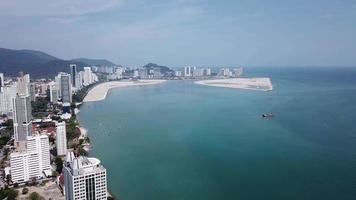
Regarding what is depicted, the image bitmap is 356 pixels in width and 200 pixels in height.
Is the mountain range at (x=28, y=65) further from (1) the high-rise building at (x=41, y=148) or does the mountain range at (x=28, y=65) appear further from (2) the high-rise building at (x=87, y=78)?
(1) the high-rise building at (x=41, y=148)

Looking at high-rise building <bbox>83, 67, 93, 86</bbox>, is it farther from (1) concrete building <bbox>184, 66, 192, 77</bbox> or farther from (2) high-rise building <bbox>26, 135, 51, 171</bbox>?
(2) high-rise building <bbox>26, 135, 51, 171</bbox>

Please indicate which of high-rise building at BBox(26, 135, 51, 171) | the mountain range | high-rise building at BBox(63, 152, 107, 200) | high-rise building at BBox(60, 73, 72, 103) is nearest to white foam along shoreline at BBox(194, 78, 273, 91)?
high-rise building at BBox(60, 73, 72, 103)

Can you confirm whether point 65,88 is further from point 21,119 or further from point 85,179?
point 85,179

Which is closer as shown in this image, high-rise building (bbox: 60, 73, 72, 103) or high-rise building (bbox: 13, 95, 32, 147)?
high-rise building (bbox: 13, 95, 32, 147)

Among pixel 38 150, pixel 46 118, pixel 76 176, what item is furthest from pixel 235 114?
pixel 76 176

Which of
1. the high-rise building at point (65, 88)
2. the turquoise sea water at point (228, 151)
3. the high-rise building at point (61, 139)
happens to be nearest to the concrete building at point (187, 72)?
the high-rise building at point (65, 88)
